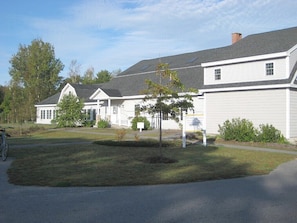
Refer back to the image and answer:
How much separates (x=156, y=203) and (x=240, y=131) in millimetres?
15750

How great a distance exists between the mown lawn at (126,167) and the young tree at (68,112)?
22.4 meters

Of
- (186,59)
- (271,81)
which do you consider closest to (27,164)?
(271,81)

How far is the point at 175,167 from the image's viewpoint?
12.3 m

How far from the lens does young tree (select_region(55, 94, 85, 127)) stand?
3903 cm

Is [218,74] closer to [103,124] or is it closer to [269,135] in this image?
[269,135]

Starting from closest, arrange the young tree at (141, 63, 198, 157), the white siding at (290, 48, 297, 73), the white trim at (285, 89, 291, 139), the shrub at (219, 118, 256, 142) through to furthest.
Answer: the young tree at (141, 63, 198, 157), the shrub at (219, 118, 256, 142), the white trim at (285, 89, 291, 139), the white siding at (290, 48, 297, 73)

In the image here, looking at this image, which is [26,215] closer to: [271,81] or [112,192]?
[112,192]

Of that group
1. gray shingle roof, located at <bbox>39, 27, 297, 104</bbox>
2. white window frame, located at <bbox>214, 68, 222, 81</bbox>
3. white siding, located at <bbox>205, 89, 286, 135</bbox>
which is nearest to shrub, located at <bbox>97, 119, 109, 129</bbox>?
gray shingle roof, located at <bbox>39, 27, 297, 104</bbox>

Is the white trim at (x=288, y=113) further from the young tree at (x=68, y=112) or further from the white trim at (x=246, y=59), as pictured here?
the young tree at (x=68, y=112)

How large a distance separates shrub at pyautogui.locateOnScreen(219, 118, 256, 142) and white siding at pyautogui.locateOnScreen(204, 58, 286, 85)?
3.17 meters

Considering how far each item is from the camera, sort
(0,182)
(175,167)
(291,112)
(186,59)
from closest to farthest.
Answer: (0,182) → (175,167) → (291,112) → (186,59)

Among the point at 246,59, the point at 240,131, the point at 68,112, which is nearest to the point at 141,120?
the point at 68,112

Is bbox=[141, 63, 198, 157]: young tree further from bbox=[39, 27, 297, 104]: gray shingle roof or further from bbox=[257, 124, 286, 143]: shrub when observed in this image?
bbox=[257, 124, 286, 143]: shrub

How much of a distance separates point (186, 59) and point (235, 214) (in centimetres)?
3300
